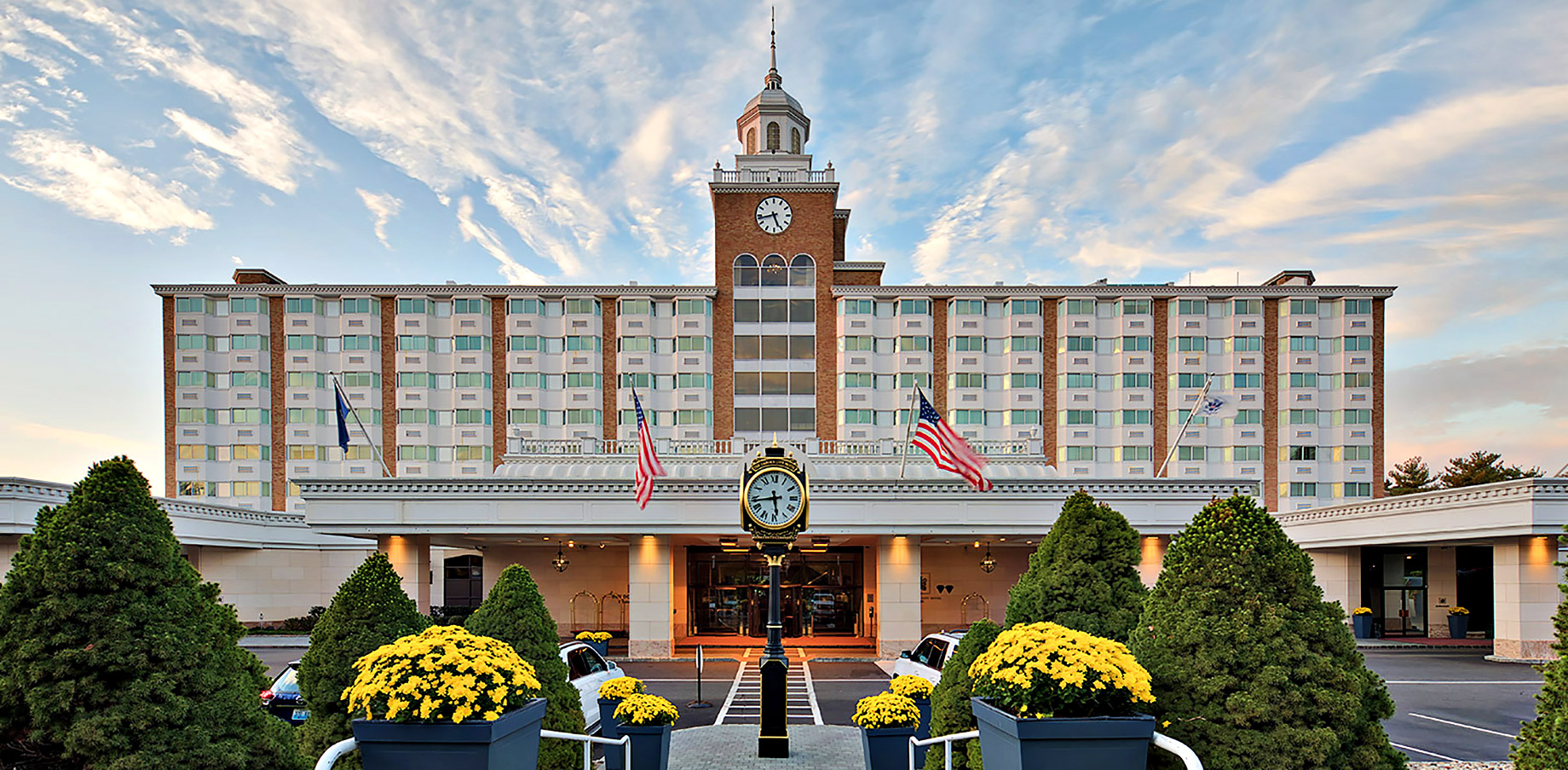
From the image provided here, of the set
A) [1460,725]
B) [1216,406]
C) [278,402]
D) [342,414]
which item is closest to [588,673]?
[342,414]

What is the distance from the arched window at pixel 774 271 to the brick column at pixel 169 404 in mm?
36003

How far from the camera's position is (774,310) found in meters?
52.3

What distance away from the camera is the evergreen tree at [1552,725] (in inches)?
207

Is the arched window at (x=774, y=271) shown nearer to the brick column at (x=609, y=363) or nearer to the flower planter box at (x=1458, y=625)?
the brick column at (x=609, y=363)

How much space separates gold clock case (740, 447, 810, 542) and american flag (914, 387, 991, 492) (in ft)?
28.2

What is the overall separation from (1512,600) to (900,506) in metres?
21.6

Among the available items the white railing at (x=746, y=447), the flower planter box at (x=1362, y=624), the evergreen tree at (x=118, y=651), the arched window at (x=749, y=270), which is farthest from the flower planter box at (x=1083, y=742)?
the arched window at (x=749, y=270)

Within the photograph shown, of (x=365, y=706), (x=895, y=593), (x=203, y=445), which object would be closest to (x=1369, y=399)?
(x=895, y=593)

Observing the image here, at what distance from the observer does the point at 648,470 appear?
999 inches

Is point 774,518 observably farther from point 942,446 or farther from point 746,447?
point 746,447

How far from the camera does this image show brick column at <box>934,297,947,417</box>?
52.7 m

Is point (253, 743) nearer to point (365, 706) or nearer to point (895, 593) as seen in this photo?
point (365, 706)

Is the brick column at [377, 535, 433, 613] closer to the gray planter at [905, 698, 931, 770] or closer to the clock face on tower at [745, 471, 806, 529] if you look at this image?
the clock face on tower at [745, 471, 806, 529]

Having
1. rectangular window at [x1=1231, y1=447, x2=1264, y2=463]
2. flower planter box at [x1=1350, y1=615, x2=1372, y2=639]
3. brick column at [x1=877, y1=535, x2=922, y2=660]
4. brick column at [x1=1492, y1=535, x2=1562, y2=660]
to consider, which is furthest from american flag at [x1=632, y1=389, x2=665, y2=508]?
rectangular window at [x1=1231, y1=447, x2=1264, y2=463]
